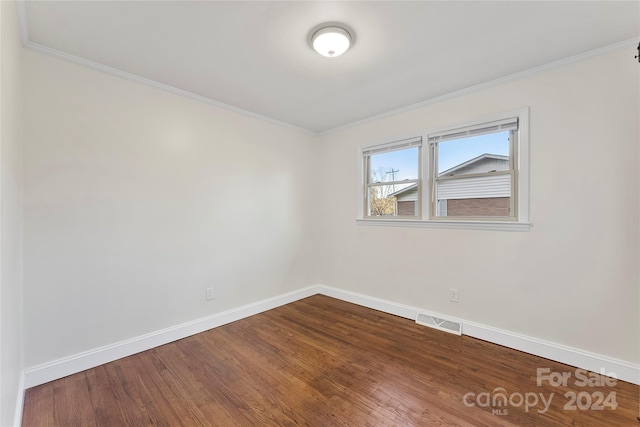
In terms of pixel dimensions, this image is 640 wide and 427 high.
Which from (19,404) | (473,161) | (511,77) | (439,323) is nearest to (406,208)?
(473,161)

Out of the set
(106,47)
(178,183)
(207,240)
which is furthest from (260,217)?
(106,47)

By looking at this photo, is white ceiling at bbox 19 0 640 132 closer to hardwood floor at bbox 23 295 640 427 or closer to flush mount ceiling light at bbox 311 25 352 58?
flush mount ceiling light at bbox 311 25 352 58

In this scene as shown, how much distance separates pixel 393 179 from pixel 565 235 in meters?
1.81

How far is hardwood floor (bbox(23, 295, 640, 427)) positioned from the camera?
1.72 meters

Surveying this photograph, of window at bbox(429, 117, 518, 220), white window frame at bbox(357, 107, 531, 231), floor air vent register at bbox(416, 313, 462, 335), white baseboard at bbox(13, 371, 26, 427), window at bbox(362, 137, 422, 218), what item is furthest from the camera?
window at bbox(362, 137, 422, 218)

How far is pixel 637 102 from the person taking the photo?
2.03 m

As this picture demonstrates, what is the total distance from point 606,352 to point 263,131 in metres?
3.98

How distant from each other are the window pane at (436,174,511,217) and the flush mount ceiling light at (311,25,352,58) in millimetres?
1864

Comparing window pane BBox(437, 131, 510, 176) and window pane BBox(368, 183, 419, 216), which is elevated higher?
window pane BBox(437, 131, 510, 176)

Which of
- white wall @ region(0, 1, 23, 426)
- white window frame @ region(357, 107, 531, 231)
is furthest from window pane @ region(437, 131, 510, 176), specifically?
white wall @ region(0, 1, 23, 426)

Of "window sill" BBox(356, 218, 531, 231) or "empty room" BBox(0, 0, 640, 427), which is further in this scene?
"window sill" BBox(356, 218, 531, 231)

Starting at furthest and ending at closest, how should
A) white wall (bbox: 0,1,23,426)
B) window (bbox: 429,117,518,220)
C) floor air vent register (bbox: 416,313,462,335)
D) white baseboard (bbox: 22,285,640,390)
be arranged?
floor air vent register (bbox: 416,313,462,335), window (bbox: 429,117,518,220), white baseboard (bbox: 22,285,640,390), white wall (bbox: 0,1,23,426)

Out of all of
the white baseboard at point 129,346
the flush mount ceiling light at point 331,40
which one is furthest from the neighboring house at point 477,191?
the white baseboard at point 129,346

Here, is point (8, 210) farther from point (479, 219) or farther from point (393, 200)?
point (479, 219)
